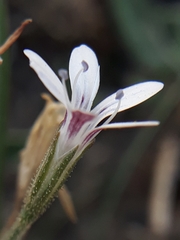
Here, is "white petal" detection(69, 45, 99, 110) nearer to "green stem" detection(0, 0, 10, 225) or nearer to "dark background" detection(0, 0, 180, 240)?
"green stem" detection(0, 0, 10, 225)

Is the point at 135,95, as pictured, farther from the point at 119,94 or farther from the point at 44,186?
the point at 44,186

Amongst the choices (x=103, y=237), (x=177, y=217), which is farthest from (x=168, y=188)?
(x=103, y=237)

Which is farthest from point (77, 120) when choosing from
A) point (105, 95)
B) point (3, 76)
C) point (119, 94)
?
point (105, 95)

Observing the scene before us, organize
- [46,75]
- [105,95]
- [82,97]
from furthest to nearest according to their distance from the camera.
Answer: [105,95] → [82,97] → [46,75]

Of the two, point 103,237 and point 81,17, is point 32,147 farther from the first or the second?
point 81,17

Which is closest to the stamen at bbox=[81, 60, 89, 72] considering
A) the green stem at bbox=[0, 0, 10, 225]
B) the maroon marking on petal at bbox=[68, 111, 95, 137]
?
the maroon marking on petal at bbox=[68, 111, 95, 137]

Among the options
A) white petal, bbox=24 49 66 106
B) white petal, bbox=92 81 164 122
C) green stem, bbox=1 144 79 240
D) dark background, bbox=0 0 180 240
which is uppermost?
white petal, bbox=24 49 66 106

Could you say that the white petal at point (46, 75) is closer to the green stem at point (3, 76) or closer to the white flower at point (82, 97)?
the white flower at point (82, 97)
